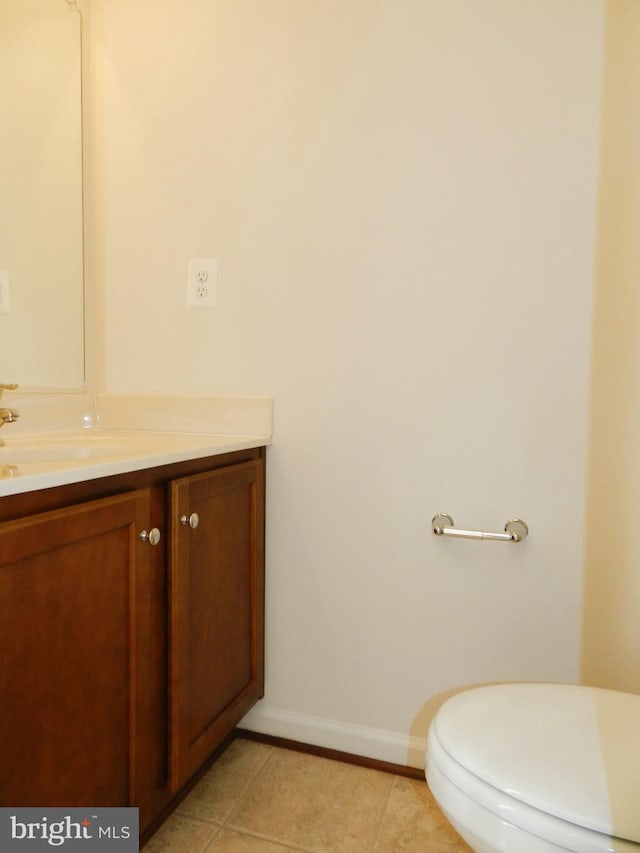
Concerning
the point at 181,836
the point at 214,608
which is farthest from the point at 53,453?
the point at 181,836

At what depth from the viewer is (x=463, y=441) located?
1323mm

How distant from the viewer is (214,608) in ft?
4.05

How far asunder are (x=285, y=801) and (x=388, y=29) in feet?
6.28

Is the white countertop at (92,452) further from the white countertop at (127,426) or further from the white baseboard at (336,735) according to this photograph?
the white baseboard at (336,735)

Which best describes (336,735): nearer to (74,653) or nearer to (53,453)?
(74,653)

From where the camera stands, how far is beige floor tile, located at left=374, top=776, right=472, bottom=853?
3.80 ft

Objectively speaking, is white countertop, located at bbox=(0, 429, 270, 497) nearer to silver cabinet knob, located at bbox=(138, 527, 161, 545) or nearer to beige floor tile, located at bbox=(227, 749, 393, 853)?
silver cabinet knob, located at bbox=(138, 527, 161, 545)

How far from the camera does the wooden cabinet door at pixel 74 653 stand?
0.74 metres

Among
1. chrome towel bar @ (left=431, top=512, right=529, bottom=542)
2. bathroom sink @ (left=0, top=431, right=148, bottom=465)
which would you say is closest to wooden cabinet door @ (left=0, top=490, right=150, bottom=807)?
bathroom sink @ (left=0, top=431, right=148, bottom=465)

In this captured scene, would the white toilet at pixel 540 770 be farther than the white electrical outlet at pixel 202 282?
No

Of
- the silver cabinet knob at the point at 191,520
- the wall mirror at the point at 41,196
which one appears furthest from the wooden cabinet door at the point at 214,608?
the wall mirror at the point at 41,196

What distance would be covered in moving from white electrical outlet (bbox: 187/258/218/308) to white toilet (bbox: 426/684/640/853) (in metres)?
1.18

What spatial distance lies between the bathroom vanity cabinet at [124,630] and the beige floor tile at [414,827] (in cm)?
42

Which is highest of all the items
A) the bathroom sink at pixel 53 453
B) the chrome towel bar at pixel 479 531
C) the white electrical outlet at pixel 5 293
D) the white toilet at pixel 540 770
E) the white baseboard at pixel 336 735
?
the white electrical outlet at pixel 5 293
